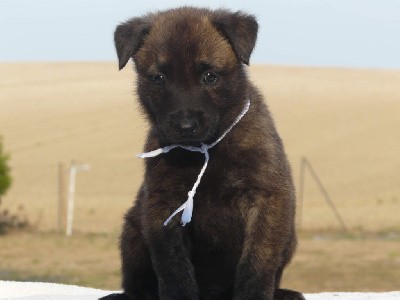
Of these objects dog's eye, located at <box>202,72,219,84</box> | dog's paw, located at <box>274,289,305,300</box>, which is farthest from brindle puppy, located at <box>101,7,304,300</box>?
dog's paw, located at <box>274,289,305,300</box>

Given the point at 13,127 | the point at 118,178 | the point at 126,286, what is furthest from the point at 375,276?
the point at 13,127

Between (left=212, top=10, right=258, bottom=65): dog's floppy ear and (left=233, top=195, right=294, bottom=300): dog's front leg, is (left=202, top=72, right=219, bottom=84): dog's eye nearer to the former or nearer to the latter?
(left=212, top=10, right=258, bottom=65): dog's floppy ear

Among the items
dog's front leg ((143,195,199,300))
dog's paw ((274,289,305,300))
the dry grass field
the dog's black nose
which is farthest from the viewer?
the dry grass field

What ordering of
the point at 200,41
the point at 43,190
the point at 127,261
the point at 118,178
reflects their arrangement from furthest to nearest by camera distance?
the point at 118,178 < the point at 43,190 < the point at 127,261 < the point at 200,41

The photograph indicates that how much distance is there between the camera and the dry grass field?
12.9 metres

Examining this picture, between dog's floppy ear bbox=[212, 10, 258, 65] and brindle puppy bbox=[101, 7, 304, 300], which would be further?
dog's floppy ear bbox=[212, 10, 258, 65]

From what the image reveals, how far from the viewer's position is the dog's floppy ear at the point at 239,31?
4.43m

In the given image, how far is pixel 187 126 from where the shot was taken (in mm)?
4160

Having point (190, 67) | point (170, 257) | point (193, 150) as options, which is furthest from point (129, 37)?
point (170, 257)

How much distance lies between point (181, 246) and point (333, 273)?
8.10 meters

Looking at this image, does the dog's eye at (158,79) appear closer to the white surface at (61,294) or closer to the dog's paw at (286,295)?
the dog's paw at (286,295)

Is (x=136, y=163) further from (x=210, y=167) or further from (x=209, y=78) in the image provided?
(x=209, y=78)

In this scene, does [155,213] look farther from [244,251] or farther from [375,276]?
[375,276]

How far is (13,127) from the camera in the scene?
1307 inches
